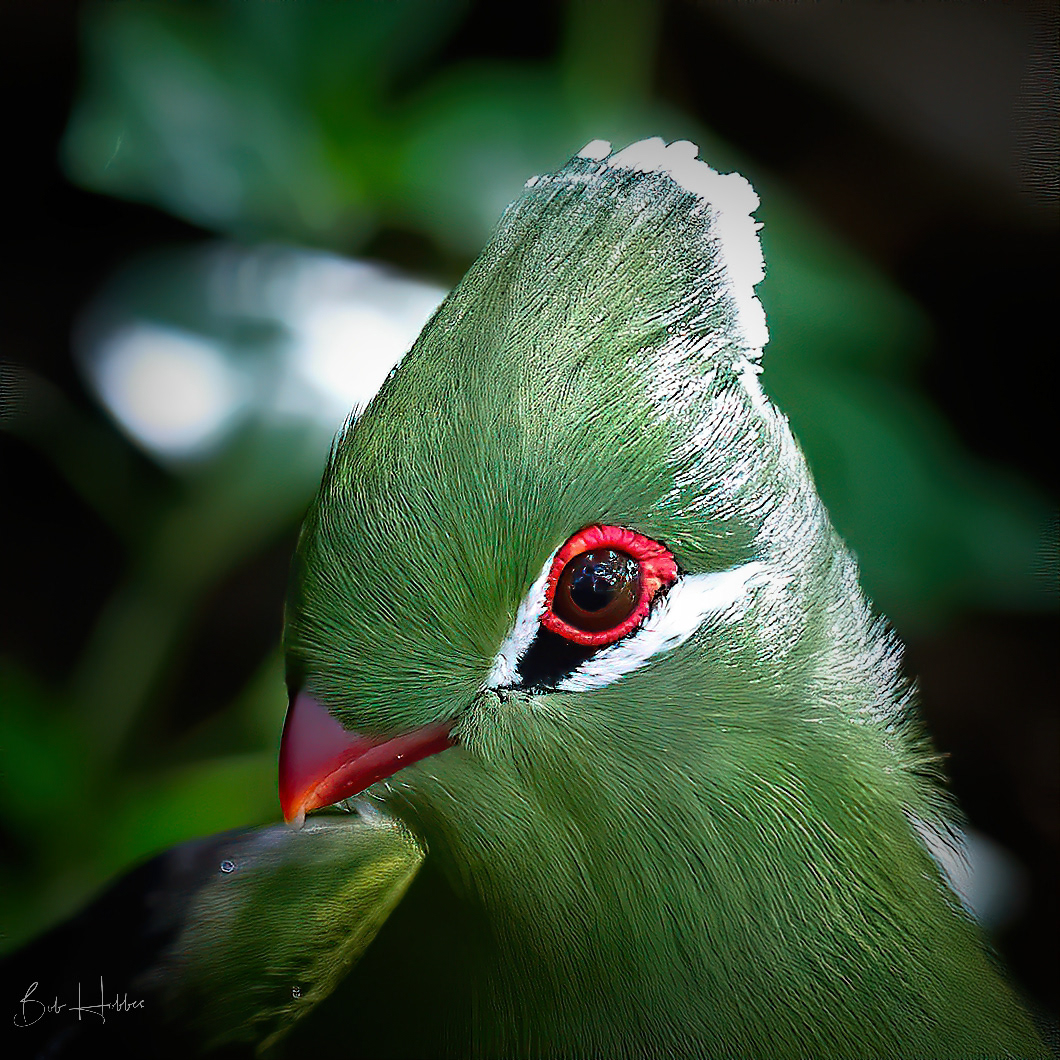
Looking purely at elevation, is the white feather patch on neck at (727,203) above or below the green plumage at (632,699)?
above

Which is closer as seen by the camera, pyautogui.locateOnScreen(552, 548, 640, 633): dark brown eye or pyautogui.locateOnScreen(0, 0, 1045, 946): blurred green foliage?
pyautogui.locateOnScreen(552, 548, 640, 633): dark brown eye

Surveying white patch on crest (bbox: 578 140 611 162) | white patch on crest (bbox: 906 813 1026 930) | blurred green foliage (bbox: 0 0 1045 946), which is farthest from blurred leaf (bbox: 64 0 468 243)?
white patch on crest (bbox: 906 813 1026 930)

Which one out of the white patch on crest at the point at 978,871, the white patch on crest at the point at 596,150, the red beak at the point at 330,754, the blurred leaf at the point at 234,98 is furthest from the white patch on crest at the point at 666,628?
the blurred leaf at the point at 234,98

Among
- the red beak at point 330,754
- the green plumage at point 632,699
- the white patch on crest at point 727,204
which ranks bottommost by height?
the red beak at point 330,754

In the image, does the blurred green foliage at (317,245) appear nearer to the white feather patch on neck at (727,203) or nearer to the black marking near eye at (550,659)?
the white feather patch on neck at (727,203)

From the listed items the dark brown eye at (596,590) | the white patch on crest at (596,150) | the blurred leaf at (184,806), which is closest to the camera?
the dark brown eye at (596,590)

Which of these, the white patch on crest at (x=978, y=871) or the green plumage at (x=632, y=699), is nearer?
the green plumage at (x=632, y=699)

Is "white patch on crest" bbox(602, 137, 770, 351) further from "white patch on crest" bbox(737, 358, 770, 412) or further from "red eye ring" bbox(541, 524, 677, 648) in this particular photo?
"red eye ring" bbox(541, 524, 677, 648)

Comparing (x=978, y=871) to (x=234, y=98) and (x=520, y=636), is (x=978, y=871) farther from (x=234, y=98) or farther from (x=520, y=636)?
(x=234, y=98)
